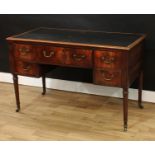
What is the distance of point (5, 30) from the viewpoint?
3.25 m

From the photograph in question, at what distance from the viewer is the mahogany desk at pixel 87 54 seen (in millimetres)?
2195

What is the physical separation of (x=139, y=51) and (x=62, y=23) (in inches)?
33.7

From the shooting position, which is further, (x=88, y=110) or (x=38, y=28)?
(x=38, y=28)

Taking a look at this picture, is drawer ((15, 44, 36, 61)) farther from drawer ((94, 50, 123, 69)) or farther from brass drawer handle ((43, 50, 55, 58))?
drawer ((94, 50, 123, 69))

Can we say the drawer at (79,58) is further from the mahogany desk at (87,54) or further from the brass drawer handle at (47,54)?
the brass drawer handle at (47,54)

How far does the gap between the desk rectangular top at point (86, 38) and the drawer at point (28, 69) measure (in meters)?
0.21

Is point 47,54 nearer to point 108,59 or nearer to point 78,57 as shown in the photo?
point 78,57

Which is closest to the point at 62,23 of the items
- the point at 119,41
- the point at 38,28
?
the point at 38,28

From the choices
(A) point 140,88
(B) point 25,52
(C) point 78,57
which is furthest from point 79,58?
(A) point 140,88

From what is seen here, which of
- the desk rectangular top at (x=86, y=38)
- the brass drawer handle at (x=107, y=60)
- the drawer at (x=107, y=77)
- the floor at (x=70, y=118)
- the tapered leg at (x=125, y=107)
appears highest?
the desk rectangular top at (x=86, y=38)

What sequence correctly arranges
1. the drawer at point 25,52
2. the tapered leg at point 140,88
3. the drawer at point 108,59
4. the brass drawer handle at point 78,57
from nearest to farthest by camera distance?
the drawer at point 108,59
the brass drawer handle at point 78,57
the drawer at point 25,52
the tapered leg at point 140,88

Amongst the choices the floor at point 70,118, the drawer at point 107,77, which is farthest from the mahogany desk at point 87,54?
the floor at point 70,118

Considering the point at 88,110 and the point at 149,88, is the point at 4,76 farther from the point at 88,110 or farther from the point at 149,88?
the point at 149,88

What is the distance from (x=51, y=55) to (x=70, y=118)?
0.58m
